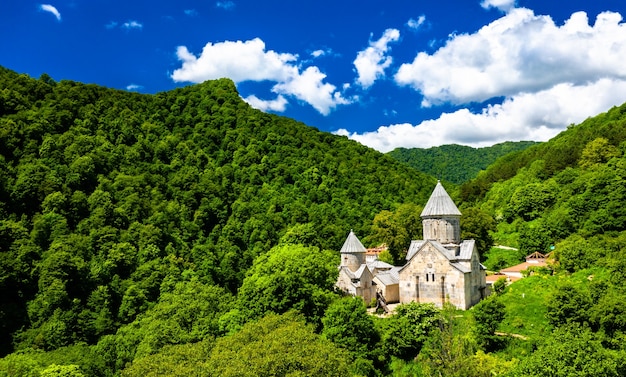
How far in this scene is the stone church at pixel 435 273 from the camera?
3350 centimetres

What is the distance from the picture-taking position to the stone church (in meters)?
33.5

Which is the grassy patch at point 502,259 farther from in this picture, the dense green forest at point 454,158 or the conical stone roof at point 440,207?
the dense green forest at point 454,158

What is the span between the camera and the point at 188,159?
2630 inches

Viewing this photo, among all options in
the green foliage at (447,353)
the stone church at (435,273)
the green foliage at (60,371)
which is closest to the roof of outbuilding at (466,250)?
the stone church at (435,273)

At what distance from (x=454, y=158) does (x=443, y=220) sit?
106 m

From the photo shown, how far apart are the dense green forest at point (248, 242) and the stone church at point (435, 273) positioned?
2.56m

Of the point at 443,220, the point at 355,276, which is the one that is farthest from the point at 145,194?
the point at 443,220

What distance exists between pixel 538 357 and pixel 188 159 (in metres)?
55.2

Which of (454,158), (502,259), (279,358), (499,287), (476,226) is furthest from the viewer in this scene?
(454,158)

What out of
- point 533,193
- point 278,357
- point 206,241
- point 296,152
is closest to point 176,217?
point 206,241

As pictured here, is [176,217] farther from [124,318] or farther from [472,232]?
[472,232]

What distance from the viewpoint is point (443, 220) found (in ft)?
119

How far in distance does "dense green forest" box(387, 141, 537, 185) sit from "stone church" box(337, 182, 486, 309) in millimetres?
88323

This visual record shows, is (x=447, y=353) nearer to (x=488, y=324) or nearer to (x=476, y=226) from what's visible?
(x=488, y=324)
